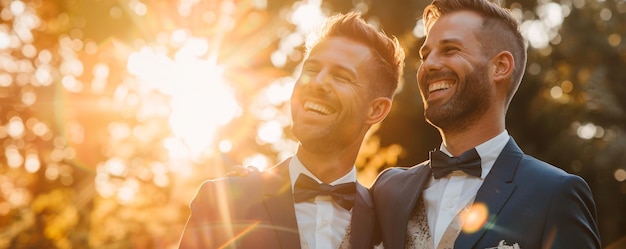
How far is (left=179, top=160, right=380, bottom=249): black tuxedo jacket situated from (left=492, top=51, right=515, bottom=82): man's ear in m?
1.17

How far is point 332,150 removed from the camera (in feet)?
14.4

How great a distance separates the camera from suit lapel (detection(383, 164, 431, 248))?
407cm

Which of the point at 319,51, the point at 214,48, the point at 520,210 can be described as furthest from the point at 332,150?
the point at 214,48

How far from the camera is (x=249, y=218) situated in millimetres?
4102

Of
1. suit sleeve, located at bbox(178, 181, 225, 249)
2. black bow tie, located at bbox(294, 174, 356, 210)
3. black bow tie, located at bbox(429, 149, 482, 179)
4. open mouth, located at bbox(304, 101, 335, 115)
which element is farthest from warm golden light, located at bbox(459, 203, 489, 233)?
suit sleeve, located at bbox(178, 181, 225, 249)

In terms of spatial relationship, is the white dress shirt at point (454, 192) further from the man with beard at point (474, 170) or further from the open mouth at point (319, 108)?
the open mouth at point (319, 108)

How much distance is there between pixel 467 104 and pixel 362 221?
3.14 ft

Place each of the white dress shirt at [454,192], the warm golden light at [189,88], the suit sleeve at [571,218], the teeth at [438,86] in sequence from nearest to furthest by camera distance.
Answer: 1. the suit sleeve at [571,218]
2. the white dress shirt at [454,192]
3. the teeth at [438,86]
4. the warm golden light at [189,88]

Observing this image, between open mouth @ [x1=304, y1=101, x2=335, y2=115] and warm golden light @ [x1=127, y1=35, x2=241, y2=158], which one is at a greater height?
warm golden light @ [x1=127, y1=35, x2=241, y2=158]

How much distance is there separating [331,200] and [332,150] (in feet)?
1.04

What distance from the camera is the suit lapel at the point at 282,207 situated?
401 cm

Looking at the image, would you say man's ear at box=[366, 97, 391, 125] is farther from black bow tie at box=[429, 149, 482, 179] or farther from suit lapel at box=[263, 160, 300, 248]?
suit lapel at box=[263, 160, 300, 248]

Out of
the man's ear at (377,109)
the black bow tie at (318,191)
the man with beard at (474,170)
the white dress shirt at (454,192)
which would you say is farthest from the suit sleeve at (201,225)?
the white dress shirt at (454,192)

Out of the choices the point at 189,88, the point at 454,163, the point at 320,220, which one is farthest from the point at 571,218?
the point at 189,88
